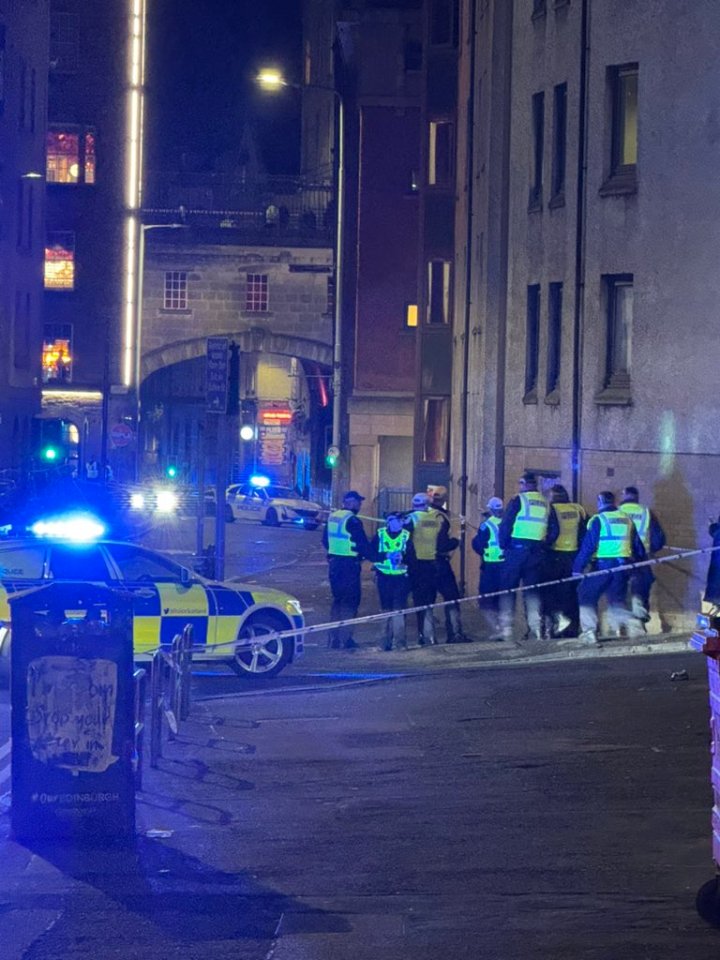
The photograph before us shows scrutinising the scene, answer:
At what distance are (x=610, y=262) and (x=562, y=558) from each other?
15.0 feet

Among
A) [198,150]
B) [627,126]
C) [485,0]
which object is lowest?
[627,126]

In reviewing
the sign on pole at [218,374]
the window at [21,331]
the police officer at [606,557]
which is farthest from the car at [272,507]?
the police officer at [606,557]

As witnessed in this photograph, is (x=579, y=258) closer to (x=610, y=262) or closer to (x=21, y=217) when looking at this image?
(x=610, y=262)

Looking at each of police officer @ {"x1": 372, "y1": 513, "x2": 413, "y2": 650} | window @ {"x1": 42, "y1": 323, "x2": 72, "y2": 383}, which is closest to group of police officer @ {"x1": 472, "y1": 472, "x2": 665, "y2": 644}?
police officer @ {"x1": 372, "y1": 513, "x2": 413, "y2": 650}

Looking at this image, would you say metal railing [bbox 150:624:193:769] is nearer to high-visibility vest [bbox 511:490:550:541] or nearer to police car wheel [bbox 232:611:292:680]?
police car wheel [bbox 232:611:292:680]

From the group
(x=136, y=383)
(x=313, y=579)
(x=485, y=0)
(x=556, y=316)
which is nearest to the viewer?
(x=556, y=316)

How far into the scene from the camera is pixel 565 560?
2000 centimetres

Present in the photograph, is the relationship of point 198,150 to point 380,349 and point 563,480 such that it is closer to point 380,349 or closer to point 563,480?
point 380,349

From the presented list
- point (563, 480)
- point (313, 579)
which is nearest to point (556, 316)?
point (563, 480)

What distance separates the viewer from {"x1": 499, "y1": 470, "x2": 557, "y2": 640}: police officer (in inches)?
778

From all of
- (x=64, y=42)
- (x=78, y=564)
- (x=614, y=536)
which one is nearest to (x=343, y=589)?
(x=614, y=536)

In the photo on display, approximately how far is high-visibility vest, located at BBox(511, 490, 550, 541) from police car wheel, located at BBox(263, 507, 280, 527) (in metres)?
33.1

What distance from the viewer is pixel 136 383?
6838cm

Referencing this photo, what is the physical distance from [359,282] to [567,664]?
34.1m
